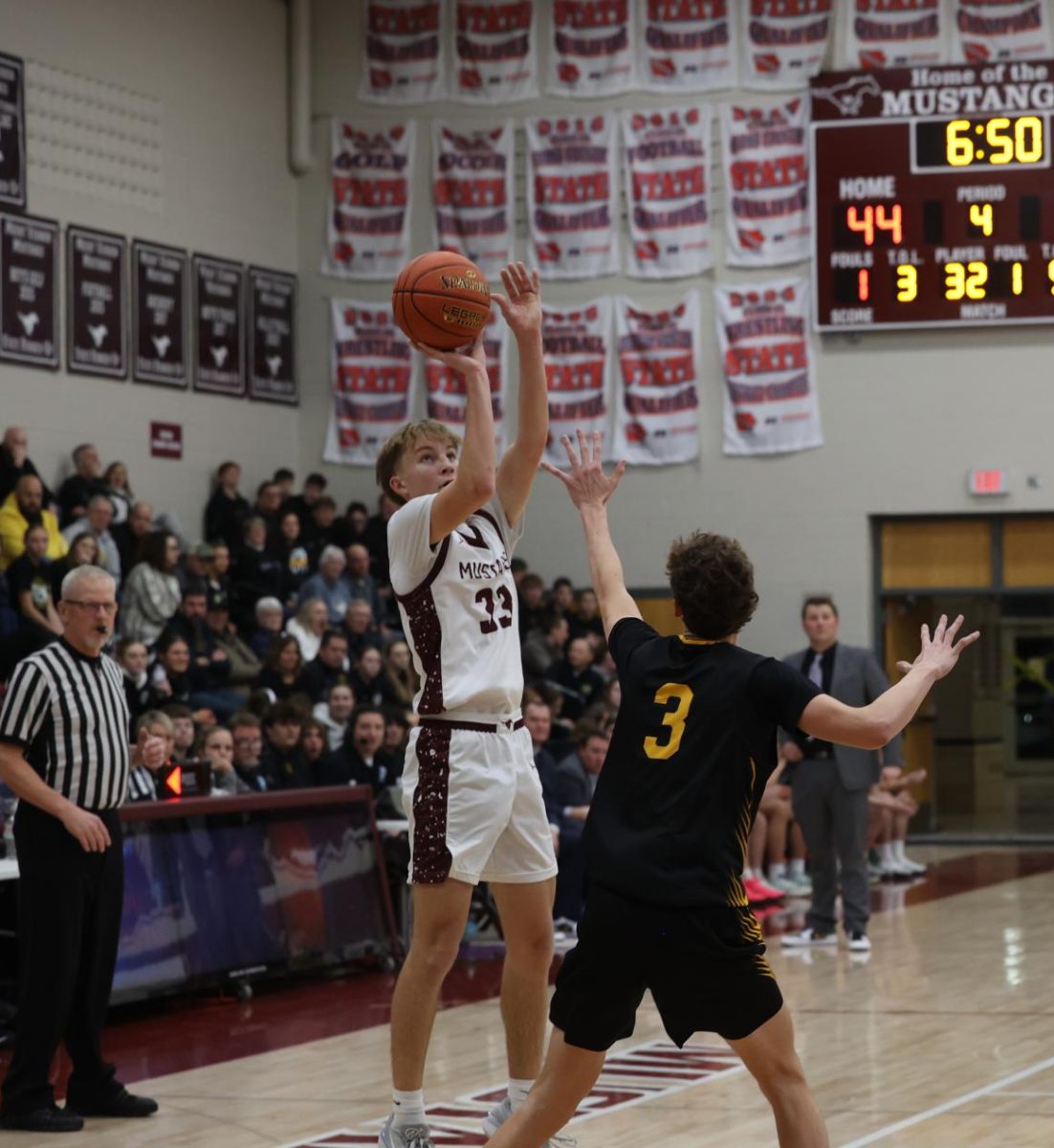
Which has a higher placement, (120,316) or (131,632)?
(120,316)

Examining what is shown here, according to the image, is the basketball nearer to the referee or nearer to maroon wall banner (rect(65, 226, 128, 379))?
the referee

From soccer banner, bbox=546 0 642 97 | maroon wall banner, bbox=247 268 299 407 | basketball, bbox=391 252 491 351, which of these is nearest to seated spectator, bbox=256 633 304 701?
maroon wall banner, bbox=247 268 299 407

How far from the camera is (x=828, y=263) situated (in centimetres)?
1822

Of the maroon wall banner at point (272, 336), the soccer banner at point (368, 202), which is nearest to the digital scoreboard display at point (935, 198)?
the soccer banner at point (368, 202)

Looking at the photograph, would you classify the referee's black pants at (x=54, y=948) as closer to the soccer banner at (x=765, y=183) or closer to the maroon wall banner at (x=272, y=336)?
the maroon wall banner at (x=272, y=336)

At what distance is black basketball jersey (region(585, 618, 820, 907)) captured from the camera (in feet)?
14.9

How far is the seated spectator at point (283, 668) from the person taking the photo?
47.4ft

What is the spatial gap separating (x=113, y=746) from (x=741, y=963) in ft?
10.2

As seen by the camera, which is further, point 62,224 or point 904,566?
point 904,566

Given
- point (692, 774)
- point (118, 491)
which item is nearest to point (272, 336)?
point (118, 491)

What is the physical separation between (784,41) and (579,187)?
7.52 feet

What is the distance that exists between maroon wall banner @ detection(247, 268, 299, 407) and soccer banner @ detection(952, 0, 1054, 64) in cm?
657

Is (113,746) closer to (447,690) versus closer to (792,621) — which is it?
(447,690)

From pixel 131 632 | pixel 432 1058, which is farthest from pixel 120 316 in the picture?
pixel 432 1058
